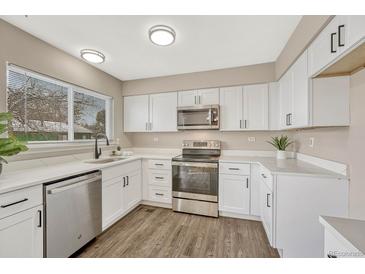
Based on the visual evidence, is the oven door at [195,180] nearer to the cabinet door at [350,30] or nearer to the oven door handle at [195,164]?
the oven door handle at [195,164]

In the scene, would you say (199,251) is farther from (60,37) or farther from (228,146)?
(60,37)

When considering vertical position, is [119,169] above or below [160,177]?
above

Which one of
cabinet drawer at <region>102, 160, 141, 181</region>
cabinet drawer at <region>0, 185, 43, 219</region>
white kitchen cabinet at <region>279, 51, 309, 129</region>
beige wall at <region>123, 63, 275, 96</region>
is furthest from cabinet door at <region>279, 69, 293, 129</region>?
cabinet drawer at <region>0, 185, 43, 219</region>

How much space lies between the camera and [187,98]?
306 centimetres

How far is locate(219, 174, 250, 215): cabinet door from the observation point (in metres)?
2.43

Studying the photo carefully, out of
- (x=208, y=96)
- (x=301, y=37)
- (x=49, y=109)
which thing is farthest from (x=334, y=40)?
(x=49, y=109)

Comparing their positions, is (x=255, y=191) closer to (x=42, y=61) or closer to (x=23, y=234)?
(x=23, y=234)

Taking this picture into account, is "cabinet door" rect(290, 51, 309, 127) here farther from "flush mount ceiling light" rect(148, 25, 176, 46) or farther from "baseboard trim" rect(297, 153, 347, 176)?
"flush mount ceiling light" rect(148, 25, 176, 46)

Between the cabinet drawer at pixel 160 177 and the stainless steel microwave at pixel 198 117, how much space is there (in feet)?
2.89

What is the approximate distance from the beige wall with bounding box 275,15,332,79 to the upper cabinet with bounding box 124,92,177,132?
181 cm

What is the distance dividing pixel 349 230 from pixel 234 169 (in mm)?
1761

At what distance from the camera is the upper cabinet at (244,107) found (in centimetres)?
267

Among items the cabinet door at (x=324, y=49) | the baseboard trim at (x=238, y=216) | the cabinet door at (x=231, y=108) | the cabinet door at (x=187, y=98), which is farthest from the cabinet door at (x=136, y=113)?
the cabinet door at (x=324, y=49)
